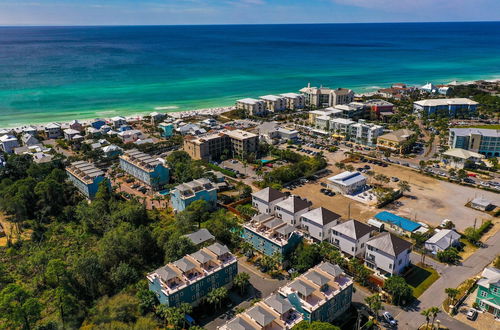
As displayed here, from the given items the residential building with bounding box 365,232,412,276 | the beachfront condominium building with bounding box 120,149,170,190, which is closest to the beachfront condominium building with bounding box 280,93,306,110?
the beachfront condominium building with bounding box 120,149,170,190

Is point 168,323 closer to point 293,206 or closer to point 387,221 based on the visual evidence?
point 293,206

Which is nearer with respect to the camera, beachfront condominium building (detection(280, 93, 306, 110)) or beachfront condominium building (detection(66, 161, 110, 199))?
beachfront condominium building (detection(66, 161, 110, 199))

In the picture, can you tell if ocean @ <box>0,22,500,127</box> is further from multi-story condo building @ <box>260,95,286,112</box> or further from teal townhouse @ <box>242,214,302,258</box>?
teal townhouse @ <box>242,214,302,258</box>

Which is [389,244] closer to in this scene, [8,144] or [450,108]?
[8,144]

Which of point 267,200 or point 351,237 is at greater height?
point 267,200

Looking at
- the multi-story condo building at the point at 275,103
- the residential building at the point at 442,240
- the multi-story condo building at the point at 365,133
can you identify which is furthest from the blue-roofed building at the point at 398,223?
the multi-story condo building at the point at 275,103

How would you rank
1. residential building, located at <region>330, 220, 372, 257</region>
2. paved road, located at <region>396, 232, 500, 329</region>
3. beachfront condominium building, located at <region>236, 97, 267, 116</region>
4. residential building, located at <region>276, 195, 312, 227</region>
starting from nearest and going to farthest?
1. paved road, located at <region>396, 232, 500, 329</region>
2. residential building, located at <region>330, 220, 372, 257</region>
3. residential building, located at <region>276, 195, 312, 227</region>
4. beachfront condominium building, located at <region>236, 97, 267, 116</region>

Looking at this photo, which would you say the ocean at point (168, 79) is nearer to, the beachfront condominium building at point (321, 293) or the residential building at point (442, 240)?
the residential building at point (442, 240)

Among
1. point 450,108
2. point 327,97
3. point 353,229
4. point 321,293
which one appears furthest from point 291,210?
point 450,108
